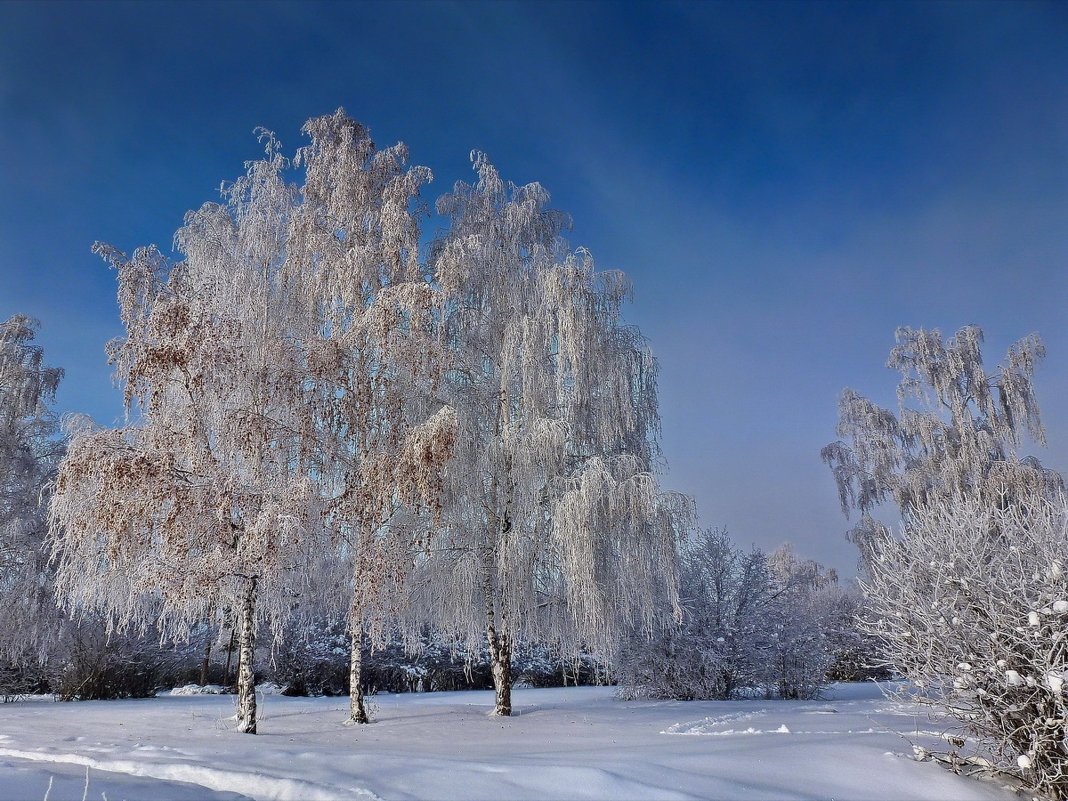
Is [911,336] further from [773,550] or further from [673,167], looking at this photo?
[773,550]

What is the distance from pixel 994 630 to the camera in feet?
14.8

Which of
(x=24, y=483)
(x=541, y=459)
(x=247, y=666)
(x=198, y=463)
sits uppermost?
(x=24, y=483)

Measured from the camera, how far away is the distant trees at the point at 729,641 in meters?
13.0

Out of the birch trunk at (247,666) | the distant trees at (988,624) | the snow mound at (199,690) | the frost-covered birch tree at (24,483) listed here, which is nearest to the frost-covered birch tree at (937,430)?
the distant trees at (988,624)

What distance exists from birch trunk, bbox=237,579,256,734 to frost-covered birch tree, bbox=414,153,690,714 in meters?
2.57

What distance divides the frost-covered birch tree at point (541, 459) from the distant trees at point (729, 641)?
3.11m

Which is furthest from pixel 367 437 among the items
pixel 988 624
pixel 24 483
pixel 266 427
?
pixel 24 483

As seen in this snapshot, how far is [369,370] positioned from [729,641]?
915cm

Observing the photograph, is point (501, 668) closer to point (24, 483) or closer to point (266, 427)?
point (266, 427)

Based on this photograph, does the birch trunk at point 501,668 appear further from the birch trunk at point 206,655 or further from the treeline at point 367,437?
the birch trunk at point 206,655

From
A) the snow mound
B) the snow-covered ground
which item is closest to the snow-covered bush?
the snow-covered ground

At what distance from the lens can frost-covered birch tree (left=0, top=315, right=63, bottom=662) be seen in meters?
12.6

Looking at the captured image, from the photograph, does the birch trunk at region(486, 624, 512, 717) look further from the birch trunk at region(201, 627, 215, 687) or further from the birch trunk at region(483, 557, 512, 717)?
the birch trunk at region(201, 627, 215, 687)

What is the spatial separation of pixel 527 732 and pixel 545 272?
6907 mm
